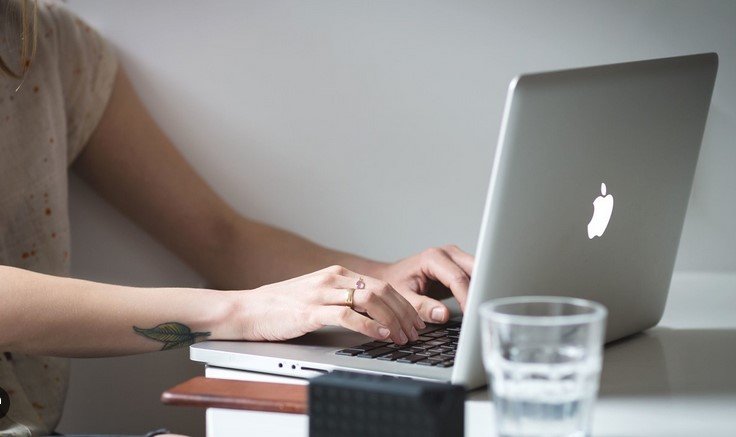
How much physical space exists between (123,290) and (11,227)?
1.31ft

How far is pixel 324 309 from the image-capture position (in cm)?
109

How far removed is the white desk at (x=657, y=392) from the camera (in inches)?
34.7

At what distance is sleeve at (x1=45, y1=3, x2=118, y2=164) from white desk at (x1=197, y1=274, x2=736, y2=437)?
2.15 feet

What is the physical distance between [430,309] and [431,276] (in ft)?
0.41

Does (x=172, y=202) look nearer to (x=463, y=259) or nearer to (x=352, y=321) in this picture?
(x=463, y=259)

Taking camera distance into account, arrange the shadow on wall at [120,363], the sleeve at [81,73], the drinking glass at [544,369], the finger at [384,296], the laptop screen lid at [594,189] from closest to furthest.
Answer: the drinking glass at [544,369] → the laptop screen lid at [594,189] → the finger at [384,296] → the sleeve at [81,73] → the shadow on wall at [120,363]

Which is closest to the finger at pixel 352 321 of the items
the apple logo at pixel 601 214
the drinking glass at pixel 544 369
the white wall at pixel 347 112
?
the apple logo at pixel 601 214

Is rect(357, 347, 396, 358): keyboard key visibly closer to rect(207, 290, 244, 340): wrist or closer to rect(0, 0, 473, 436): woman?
rect(0, 0, 473, 436): woman

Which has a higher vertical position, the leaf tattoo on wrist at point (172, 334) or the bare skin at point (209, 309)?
the bare skin at point (209, 309)

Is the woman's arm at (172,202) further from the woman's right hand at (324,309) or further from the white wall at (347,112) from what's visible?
the woman's right hand at (324,309)

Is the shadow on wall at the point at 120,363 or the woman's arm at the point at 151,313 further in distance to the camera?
the shadow on wall at the point at 120,363

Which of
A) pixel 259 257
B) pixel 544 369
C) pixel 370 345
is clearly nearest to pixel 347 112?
pixel 259 257

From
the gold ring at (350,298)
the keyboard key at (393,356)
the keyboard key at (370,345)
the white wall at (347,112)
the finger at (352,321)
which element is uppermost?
the white wall at (347,112)

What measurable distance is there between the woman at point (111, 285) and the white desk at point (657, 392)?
101mm
